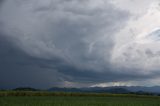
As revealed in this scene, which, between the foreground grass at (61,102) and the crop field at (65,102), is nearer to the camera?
the foreground grass at (61,102)

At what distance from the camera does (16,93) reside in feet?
359

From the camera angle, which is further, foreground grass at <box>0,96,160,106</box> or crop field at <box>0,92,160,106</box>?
crop field at <box>0,92,160,106</box>

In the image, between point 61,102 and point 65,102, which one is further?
point 65,102

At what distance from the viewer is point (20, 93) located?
365ft

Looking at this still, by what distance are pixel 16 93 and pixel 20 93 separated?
219cm
